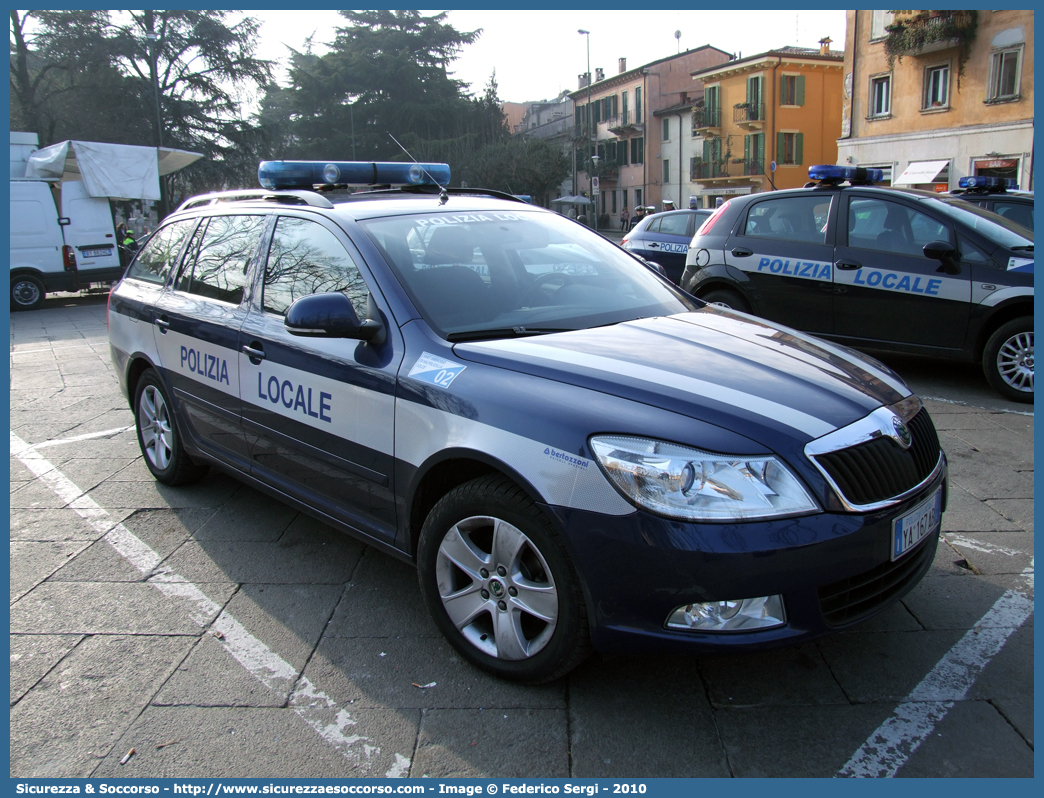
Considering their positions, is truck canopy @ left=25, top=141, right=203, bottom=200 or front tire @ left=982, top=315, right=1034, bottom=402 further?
truck canopy @ left=25, top=141, right=203, bottom=200

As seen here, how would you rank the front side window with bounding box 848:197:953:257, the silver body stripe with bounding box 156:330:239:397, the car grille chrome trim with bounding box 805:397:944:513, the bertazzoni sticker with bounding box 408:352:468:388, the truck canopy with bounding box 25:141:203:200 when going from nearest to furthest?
1. the car grille chrome trim with bounding box 805:397:944:513
2. the bertazzoni sticker with bounding box 408:352:468:388
3. the silver body stripe with bounding box 156:330:239:397
4. the front side window with bounding box 848:197:953:257
5. the truck canopy with bounding box 25:141:203:200

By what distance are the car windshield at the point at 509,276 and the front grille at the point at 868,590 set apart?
1.34 meters

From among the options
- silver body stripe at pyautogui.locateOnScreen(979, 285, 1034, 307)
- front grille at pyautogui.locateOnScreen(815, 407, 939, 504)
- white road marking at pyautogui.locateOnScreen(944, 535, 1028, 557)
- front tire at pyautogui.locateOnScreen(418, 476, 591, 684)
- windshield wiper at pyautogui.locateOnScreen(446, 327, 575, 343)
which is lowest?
white road marking at pyautogui.locateOnScreen(944, 535, 1028, 557)

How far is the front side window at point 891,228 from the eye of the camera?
21.0 feet

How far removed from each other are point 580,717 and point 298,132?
6121 cm

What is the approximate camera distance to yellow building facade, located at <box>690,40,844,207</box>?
44312 mm

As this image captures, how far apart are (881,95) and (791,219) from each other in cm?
2662

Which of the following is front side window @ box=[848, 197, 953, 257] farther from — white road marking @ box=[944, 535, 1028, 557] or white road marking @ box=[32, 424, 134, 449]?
white road marking @ box=[32, 424, 134, 449]

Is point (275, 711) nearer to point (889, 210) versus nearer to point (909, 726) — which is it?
point (909, 726)

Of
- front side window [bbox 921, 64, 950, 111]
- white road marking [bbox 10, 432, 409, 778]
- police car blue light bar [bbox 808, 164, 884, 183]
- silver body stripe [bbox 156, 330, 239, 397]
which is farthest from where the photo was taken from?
front side window [bbox 921, 64, 950, 111]

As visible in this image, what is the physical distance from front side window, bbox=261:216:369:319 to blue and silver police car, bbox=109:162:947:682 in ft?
0.04

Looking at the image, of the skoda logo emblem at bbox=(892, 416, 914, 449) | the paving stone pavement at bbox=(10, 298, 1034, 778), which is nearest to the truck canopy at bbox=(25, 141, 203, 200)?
the paving stone pavement at bbox=(10, 298, 1034, 778)

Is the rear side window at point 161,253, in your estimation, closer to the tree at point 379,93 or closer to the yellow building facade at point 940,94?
the yellow building facade at point 940,94
